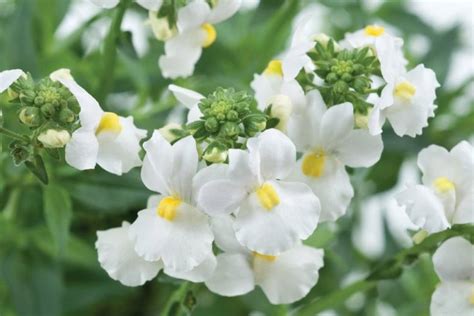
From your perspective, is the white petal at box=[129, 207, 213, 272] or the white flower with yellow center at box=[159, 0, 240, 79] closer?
the white petal at box=[129, 207, 213, 272]

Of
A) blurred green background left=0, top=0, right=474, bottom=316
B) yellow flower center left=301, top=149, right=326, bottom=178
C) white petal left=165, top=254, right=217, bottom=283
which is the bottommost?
blurred green background left=0, top=0, right=474, bottom=316

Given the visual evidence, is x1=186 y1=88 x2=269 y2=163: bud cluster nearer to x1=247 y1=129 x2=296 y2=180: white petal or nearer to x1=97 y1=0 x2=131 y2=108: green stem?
x1=247 y1=129 x2=296 y2=180: white petal

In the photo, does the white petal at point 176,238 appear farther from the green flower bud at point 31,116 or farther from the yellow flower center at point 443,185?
the yellow flower center at point 443,185

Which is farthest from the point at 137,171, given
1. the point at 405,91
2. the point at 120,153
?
the point at 405,91

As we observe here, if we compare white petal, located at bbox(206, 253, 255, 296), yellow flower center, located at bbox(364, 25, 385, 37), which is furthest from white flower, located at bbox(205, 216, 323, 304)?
yellow flower center, located at bbox(364, 25, 385, 37)

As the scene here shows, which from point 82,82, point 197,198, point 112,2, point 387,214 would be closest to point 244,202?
point 197,198

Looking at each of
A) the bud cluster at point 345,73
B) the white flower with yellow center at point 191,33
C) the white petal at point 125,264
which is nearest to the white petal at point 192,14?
the white flower with yellow center at point 191,33
